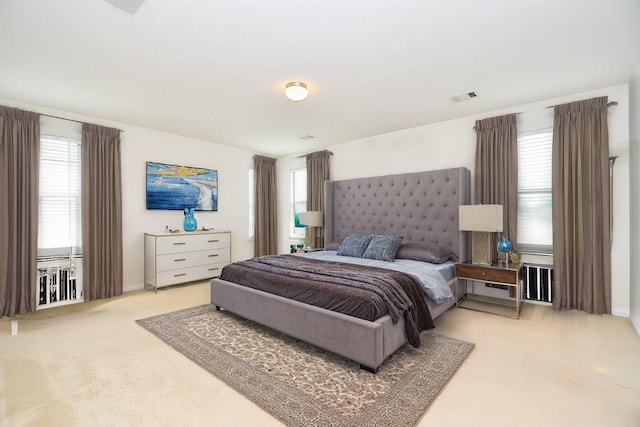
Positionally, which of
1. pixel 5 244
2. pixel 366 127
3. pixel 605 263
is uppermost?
pixel 366 127

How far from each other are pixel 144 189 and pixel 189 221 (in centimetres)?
85

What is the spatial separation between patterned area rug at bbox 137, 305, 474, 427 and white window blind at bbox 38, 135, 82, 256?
2.02m

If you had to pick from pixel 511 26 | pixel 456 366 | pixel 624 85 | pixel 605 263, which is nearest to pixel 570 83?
pixel 624 85

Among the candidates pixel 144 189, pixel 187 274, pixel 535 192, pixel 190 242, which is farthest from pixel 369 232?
pixel 144 189

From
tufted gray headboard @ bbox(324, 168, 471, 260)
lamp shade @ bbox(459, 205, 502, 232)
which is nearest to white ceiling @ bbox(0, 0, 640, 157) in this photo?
tufted gray headboard @ bbox(324, 168, 471, 260)

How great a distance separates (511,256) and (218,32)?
3.98 metres

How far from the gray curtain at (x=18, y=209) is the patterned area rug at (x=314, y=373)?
6.06 ft

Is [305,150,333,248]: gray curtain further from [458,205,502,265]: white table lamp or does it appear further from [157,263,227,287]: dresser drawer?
[458,205,502,265]: white table lamp

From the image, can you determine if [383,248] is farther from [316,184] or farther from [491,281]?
[316,184]

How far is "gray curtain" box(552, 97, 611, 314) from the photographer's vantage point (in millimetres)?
3336

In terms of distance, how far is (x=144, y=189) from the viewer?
491 centimetres

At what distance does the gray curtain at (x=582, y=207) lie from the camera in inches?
131

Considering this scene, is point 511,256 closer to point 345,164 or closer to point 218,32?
point 345,164

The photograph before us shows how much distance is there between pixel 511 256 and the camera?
3.78 metres
